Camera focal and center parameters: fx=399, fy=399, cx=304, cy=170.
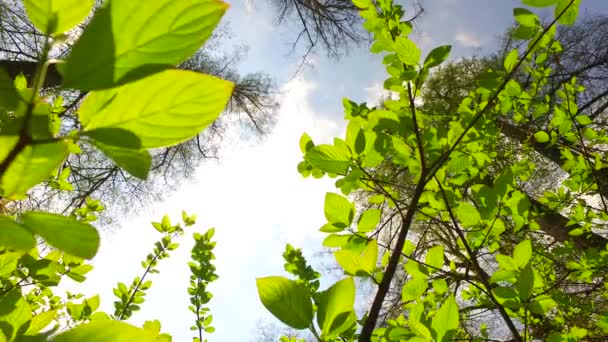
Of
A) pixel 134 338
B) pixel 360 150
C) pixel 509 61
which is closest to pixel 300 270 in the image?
pixel 360 150

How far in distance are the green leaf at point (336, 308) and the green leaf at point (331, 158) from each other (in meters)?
0.41

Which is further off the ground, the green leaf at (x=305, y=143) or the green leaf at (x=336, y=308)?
the green leaf at (x=305, y=143)

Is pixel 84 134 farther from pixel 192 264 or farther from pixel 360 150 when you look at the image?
pixel 192 264

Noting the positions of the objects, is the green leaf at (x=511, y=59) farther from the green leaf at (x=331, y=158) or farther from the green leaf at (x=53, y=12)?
the green leaf at (x=53, y=12)

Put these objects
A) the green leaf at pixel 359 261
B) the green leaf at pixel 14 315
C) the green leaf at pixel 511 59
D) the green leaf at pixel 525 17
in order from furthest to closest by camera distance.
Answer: the green leaf at pixel 511 59 → the green leaf at pixel 525 17 → the green leaf at pixel 359 261 → the green leaf at pixel 14 315

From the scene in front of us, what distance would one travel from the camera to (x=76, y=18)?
0.20m

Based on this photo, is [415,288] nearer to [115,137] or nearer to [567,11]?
[567,11]

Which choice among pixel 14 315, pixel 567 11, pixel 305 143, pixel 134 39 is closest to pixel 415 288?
pixel 305 143

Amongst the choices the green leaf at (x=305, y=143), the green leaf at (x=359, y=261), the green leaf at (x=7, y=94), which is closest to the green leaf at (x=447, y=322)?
the green leaf at (x=359, y=261)

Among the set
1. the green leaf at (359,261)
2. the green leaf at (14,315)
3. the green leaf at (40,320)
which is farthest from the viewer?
the green leaf at (359,261)

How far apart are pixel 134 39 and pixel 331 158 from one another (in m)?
0.66

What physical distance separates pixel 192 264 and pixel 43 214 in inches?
61.6

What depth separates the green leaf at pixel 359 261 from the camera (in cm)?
64

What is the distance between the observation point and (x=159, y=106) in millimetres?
214
